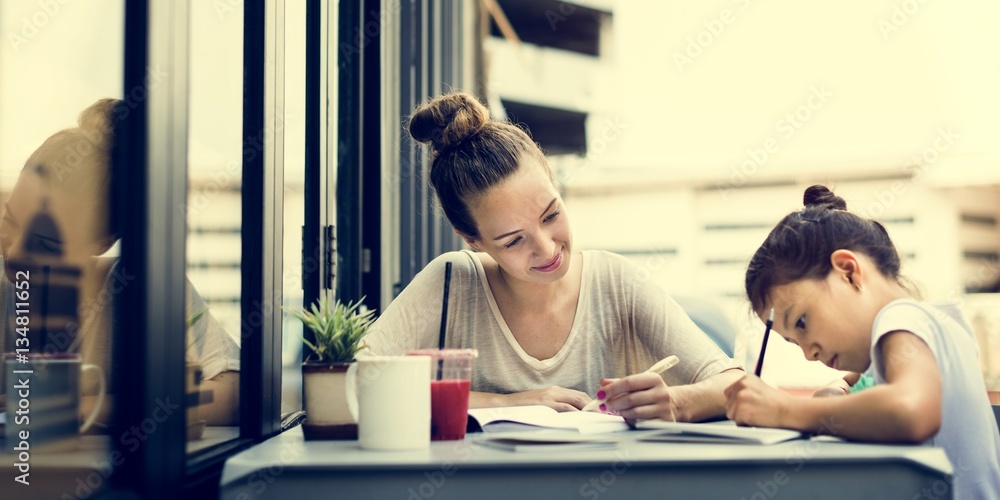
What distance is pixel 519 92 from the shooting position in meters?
5.40

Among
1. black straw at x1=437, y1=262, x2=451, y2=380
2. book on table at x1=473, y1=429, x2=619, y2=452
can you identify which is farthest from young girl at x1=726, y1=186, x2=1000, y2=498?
black straw at x1=437, y1=262, x2=451, y2=380

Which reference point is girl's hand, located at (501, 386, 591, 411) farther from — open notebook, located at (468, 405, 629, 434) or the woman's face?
the woman's face

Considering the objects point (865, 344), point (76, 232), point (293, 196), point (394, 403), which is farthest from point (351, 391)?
point (865, 344)

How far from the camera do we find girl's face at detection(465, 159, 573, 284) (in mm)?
1572

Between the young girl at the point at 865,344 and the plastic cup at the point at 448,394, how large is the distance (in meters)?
0.35

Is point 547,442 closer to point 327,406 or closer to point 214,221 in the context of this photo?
point 327,406

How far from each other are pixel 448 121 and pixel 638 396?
70cm

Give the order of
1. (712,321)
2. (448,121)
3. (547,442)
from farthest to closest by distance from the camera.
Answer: (712,321), (448,121), (547,442)

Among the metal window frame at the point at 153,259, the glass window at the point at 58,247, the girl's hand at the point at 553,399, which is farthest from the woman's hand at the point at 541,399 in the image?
the glass window at the point at 58,247

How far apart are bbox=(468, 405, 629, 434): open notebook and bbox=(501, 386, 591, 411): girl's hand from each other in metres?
0.16

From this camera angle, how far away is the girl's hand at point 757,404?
104cm

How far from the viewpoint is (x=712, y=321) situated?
2.23 metres

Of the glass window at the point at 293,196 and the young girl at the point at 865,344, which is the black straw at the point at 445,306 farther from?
the young girl at the point at 865,344

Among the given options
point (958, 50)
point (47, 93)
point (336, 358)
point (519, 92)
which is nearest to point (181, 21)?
point (47, 93)
